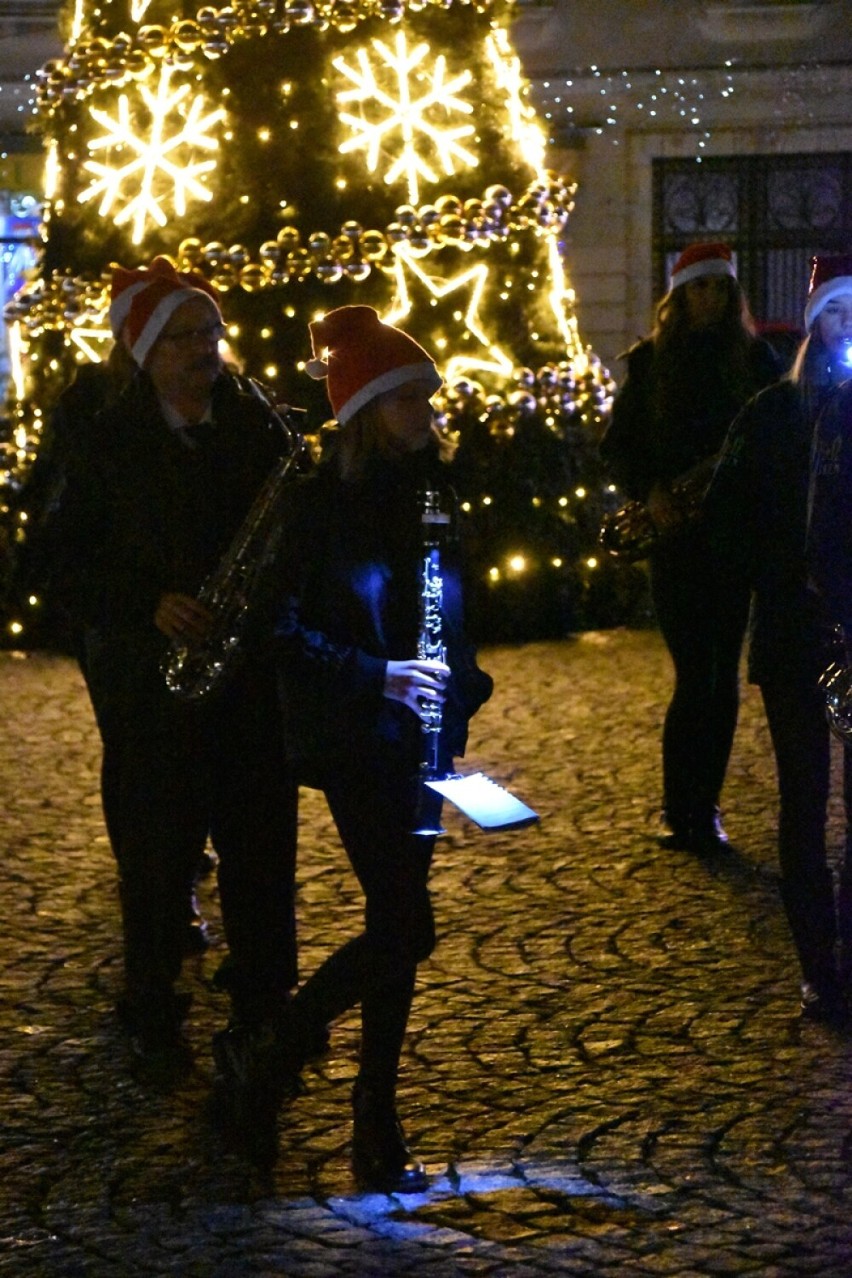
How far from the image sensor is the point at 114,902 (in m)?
6.74

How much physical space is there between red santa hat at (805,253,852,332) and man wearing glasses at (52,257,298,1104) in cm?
140

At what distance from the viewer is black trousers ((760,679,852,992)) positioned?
5.32m

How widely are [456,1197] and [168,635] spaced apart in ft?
4.72

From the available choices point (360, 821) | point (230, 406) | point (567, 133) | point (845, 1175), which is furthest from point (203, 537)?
point (567, 133)

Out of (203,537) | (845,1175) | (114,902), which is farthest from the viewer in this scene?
(114,902)

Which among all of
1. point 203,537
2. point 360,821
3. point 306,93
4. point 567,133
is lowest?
point 360,821

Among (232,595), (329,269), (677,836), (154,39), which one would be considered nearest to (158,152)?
(154,39)

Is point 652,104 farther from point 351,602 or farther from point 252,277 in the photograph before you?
point 351,602

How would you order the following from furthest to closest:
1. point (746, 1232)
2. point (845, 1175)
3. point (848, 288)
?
point (848, 288)
point (845, 1175)
point (746, 1232)

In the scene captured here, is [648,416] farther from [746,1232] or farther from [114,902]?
[746,1232]

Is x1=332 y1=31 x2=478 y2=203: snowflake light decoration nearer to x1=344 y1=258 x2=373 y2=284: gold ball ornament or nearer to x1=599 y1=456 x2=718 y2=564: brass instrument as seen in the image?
x1=344 y1=258 x2=373 y2=284: gold ball ornament

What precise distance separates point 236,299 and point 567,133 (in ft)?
25.9

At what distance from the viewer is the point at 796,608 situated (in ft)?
17.3

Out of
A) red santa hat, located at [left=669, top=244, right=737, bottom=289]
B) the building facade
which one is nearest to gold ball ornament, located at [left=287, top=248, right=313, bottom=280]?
red santa hat, located at [left=669, top=244, right=737, bottom=289]
